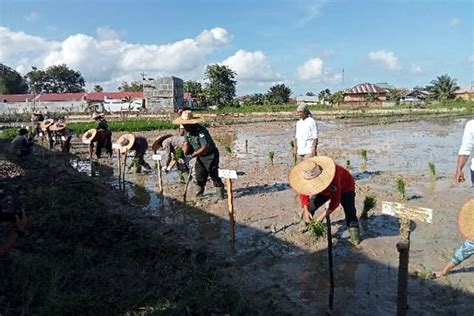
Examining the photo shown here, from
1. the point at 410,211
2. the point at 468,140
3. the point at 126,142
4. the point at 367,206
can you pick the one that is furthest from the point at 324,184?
the point at 126,142

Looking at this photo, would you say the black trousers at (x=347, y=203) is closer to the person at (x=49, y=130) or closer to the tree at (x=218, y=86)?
the person at (x=49, y=130)

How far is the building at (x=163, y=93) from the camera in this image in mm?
53156

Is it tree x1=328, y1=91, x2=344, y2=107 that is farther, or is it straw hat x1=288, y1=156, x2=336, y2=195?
tree x1=328, y1=91, x2=344, y2=107

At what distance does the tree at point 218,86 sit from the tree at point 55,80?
40.4 meters

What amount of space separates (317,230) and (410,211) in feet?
7.80

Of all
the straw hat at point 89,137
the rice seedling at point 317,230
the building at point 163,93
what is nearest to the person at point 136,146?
the straw hat at point 89,137

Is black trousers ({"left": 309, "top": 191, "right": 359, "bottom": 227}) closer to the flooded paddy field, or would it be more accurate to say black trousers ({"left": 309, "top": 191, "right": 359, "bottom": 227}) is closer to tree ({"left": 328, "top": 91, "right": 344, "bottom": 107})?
the flooded paddy field

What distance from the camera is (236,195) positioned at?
835cm

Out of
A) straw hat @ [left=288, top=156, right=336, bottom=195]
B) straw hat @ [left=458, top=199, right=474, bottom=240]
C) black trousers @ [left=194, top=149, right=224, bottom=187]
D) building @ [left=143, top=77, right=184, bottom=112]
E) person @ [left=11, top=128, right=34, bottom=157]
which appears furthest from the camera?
building @ [left=143, top=77, right=184, bottom=112]

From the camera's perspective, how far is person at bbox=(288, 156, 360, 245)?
423 cm

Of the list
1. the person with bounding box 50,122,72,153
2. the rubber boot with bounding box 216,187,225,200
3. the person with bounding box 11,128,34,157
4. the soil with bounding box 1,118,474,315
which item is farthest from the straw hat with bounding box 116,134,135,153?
the person with bounding box 50,122,72,153

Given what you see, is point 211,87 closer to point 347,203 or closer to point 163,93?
point 163,93

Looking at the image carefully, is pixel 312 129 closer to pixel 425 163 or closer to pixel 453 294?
pixel 453 294

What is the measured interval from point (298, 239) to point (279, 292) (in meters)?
1.53
